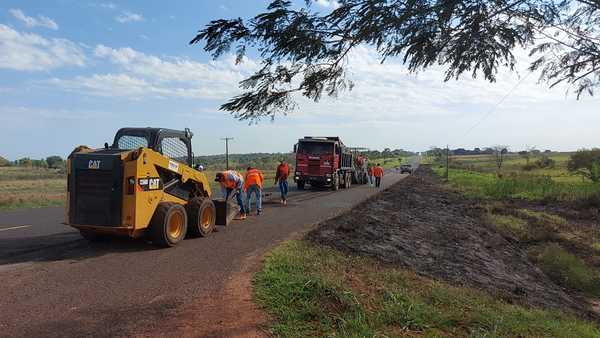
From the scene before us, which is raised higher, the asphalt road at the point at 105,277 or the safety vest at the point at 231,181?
the safety vest at the point at 231,181

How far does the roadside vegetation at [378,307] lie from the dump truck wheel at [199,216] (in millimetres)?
3005

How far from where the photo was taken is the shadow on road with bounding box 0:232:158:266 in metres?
9.05

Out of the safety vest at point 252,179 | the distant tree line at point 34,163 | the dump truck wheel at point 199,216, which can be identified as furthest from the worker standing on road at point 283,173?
the distant tree line at point 34,163

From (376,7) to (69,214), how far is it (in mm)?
7028

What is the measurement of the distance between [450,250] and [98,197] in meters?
8.00

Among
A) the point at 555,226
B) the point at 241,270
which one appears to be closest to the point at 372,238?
the point at 241,270

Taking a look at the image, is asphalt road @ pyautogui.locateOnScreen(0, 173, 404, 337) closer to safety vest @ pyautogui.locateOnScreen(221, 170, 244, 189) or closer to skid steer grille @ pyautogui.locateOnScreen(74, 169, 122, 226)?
Answer: skid steer grille @ pyautogui.locateOnScreen(74, 169, 122, 226)

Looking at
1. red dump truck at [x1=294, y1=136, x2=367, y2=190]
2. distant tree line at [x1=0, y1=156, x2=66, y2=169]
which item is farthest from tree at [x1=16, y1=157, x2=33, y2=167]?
red dump truck at [x1=294, y1=136, x2=367, y2=190]

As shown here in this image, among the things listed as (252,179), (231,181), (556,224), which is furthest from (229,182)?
(556,224)

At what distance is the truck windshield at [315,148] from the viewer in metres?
29.0

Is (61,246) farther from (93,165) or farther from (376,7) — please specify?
(376,7)

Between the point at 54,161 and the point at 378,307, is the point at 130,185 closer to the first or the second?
the point at 378,307

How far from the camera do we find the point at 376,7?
554 cm

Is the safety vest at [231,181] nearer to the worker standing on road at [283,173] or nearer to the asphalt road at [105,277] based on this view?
the asphalt road at [105,277]
